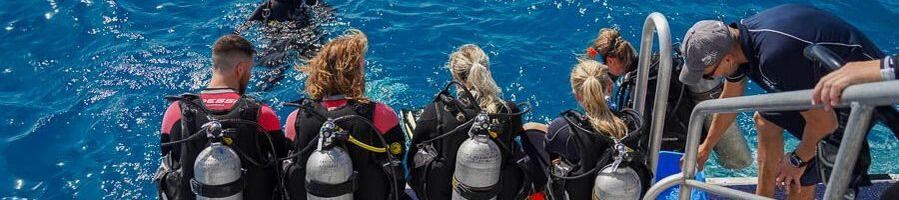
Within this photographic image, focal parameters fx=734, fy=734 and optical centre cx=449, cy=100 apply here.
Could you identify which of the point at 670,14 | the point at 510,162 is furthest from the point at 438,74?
the point at 510,162

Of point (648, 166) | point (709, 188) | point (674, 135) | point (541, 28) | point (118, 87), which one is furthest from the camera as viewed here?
point (541, 28)

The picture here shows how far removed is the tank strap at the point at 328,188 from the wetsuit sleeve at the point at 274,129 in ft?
1.42

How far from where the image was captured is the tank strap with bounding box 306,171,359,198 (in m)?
3.58

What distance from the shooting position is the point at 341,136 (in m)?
3.59

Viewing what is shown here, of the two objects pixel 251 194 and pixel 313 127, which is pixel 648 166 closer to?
pixel 313 127

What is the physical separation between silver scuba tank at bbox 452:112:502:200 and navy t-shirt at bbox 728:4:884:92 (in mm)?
1311

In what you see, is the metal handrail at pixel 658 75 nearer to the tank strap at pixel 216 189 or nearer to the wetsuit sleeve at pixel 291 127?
the wetsuit sleeve at pixel 291 127

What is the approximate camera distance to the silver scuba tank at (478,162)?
142 inches

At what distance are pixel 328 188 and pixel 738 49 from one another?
2106mm

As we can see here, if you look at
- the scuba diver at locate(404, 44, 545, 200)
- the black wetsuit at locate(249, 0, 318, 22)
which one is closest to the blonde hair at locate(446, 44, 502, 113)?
the scuba diver at locate(404, 44, 545, 200)

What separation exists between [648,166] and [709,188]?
1159 mm

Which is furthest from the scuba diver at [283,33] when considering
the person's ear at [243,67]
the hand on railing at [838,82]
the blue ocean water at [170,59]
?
the hand on railing at [838,82]

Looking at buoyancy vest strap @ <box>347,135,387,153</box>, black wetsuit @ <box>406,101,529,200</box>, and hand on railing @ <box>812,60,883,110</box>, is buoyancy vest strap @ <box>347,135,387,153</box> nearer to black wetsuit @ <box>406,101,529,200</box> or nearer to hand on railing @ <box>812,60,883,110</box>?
black wetsuit @ <box>406,101,529,200</box>

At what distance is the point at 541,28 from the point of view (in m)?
8.60
